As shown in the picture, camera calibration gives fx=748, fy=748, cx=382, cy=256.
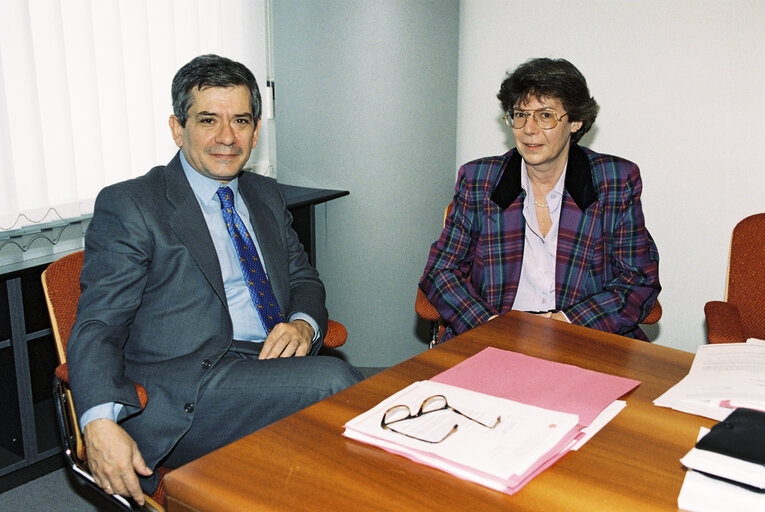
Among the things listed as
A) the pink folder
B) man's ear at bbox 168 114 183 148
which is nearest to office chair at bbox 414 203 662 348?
the pink folder

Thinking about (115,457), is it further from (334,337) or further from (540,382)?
(540,382)

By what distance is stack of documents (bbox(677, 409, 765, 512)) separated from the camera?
3.60ft

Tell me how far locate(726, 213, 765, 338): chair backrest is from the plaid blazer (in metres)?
0.25

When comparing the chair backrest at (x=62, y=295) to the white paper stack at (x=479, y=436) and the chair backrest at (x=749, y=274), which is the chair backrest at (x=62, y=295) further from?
the chair backrest at (x=749, y=274)

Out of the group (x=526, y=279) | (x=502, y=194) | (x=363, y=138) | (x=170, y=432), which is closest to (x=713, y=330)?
(x=526, y=279)

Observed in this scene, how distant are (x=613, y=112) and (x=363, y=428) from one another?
97.6 inches

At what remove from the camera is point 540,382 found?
1.53 metres

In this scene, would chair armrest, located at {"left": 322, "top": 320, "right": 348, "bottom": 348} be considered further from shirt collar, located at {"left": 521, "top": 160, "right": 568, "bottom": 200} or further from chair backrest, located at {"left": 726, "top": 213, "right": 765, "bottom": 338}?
chair backrest, located at {"left": 726, "top": 213, "right": 765, "bottom": 338}

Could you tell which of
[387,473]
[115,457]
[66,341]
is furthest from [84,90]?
[387,473]

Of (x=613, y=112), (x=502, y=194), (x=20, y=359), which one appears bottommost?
(x=20, y=359)

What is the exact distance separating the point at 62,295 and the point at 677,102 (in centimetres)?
255

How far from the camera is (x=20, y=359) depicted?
8.48 feet

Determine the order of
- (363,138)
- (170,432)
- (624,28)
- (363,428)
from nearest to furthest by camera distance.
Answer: (363,428) → (170,432) → (624,28) → (363,138)

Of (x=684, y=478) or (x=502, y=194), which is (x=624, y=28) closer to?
(x=502, y=194)
